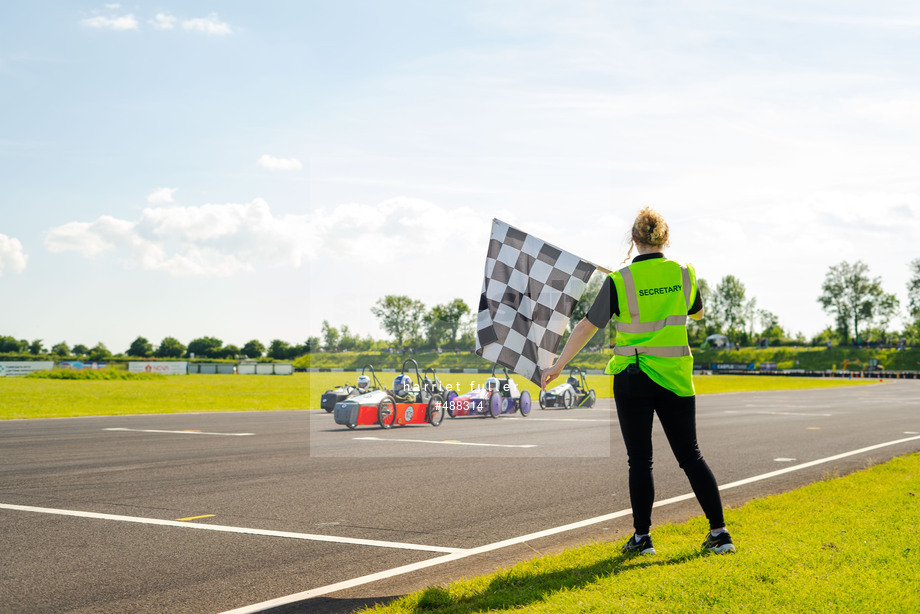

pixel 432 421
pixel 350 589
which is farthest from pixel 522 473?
pixel 432 421

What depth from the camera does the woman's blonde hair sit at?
4.45 metres

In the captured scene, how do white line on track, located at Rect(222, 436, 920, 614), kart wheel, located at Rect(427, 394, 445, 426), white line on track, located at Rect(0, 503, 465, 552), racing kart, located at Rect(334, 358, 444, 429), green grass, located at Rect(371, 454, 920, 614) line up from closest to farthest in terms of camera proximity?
green grass, located at Rect(371, 454, 920, 614)
white line on track, located at Rect(222, 436, 920, 614)
white line on track, located at Rect(0, 503, 465, 552)
racing kart, located at Rect(334, 358, 444, 429)
kart wheel, located at Rect(427, 394, 445, 426)

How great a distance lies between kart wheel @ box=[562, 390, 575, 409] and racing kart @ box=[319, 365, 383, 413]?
20.5ft

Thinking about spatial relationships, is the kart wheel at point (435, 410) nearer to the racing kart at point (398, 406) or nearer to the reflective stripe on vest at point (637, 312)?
the racing kart at point (398, 406)

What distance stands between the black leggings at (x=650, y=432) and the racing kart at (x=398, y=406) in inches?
362

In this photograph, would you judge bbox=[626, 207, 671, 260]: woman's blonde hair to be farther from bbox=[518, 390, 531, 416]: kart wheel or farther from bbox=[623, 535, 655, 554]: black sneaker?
bbox=[518, 390, 531, 416]: kart wheel

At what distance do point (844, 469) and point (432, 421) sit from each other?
26.2 feet

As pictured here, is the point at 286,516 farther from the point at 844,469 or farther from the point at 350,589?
the point at 844,469

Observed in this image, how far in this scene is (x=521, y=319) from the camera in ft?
19.3

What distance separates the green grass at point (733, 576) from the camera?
3.44 meters

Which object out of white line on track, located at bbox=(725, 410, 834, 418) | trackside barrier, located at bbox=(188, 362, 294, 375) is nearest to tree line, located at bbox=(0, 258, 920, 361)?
trackside barrier, located at bbox=(188, 362, 294, 375)

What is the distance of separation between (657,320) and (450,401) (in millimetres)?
12170

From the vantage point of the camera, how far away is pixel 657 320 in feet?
14.2

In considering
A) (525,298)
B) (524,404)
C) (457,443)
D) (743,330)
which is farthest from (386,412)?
(743,330)
